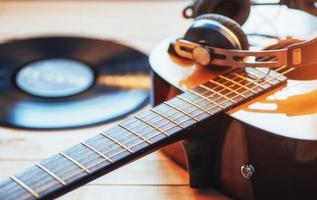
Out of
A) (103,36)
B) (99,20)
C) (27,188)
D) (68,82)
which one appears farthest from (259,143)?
(99,20)

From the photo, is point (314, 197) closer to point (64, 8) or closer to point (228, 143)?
point (228, 143)

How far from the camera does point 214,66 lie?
94cm

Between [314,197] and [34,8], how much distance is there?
1129 mm

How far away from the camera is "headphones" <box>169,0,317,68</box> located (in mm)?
868

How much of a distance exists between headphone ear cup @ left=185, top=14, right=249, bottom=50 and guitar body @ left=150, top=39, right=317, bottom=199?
2.2 inches

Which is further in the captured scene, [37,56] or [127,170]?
[37,56]

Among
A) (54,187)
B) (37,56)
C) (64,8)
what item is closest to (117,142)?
(54,187)

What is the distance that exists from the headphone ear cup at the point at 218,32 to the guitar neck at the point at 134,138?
0.05 meters

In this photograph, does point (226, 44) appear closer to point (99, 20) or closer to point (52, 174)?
point (52, 174)

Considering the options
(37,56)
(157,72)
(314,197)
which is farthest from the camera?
(37,56)

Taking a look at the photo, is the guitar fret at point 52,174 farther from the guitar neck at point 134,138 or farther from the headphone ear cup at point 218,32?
the headphone ear cup at point 218,32

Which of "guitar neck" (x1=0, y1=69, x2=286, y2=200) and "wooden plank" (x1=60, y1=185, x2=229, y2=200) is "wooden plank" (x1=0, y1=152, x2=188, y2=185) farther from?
"guitar neck" (x1=0, y1=69, x2=286, y2=200)

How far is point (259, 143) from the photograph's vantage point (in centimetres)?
78

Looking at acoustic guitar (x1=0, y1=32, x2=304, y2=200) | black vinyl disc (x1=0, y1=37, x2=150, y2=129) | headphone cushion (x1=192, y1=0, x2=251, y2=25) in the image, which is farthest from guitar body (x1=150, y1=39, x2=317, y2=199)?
black vinyl disc (x1=0, y1=37, x2=150, y2=129)
